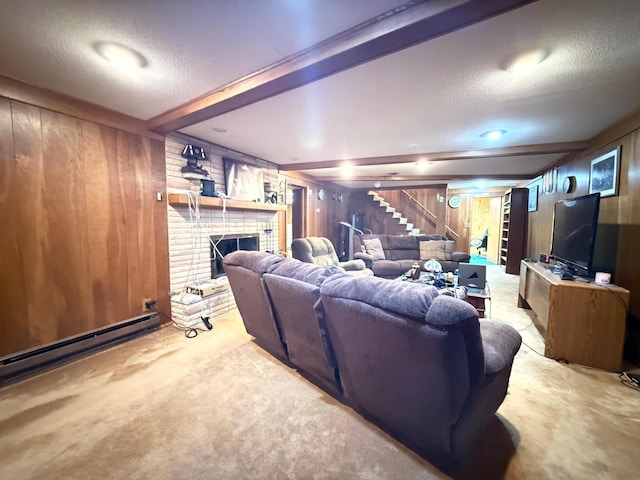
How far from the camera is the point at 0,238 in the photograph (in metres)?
1.92

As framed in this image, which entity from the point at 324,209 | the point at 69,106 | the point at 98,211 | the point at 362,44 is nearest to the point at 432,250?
the point at 324,209

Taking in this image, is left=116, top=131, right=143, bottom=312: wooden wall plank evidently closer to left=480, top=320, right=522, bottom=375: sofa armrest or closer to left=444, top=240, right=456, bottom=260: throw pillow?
left=480, top=320, right=522, bottom=375: sofa armrest

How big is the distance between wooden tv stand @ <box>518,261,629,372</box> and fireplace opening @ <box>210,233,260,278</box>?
12.0 feet

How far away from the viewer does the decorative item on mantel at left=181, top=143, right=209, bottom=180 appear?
10.0 ft

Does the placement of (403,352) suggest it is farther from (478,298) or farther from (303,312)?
(478,298)

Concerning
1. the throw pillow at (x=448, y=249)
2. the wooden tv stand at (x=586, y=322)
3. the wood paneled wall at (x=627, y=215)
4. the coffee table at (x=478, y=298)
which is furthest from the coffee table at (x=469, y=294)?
the throw pillow at (x=448, y=249)

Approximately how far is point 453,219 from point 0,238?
30.5 ft

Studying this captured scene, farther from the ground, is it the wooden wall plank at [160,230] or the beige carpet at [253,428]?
the wooden wall plank at [160,230]

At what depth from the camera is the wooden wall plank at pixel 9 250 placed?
192 cm

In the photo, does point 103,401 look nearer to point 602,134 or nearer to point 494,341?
point 494,341

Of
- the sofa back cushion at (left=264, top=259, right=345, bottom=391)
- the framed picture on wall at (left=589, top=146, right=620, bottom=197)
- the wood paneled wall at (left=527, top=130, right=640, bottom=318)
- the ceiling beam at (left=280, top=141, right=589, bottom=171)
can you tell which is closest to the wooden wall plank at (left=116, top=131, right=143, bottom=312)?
the sofa back cushion at (left=264, top=259, right=345, bottom=391)

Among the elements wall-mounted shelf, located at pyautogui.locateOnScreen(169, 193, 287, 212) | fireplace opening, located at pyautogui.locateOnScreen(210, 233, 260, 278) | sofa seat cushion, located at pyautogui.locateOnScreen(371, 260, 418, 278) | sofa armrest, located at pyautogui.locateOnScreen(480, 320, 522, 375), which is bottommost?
sofa seat cushion, located at pyautogui.locateOnScreen(371, 260, 418, 278)

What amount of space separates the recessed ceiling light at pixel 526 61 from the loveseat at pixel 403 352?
63.7 inches

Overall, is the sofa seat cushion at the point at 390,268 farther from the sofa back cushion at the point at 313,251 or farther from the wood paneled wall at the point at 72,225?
the wood paneled wall at the point at 72,225
